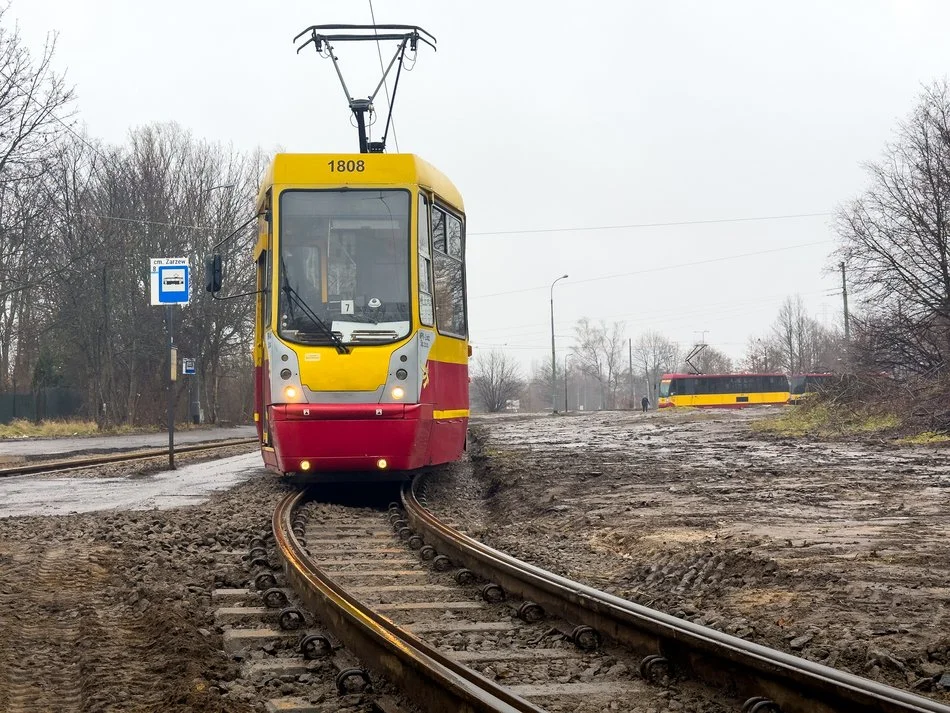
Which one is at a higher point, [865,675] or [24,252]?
[24,252]

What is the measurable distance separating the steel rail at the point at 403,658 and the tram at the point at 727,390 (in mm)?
64718

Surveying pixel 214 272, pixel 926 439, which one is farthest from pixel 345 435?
pixel 926 439

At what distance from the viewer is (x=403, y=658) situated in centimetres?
419

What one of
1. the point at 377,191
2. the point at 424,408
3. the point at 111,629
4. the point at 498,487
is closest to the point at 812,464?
the point at 498,487

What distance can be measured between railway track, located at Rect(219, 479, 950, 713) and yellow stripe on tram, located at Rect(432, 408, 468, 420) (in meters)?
4.15

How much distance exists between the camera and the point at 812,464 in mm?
14719

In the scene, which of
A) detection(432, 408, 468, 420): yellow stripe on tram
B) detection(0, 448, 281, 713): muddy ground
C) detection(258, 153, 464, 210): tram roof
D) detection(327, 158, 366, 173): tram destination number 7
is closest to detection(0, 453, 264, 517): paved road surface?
detection(0, 448, 281, 713): muddy ground

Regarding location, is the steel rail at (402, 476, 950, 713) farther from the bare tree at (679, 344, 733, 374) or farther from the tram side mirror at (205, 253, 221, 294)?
the bare tree at (679, 344, 733, 374)

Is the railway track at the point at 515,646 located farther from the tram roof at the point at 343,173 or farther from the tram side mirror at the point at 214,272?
the tram roof at the point at 343,173

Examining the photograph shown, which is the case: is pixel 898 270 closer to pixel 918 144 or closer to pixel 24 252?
pixel 918 144

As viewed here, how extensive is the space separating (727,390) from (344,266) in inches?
2393

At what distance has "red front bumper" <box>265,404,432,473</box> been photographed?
10.8 m

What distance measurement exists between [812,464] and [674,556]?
8.24 metres

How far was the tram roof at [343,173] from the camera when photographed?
11.7m
